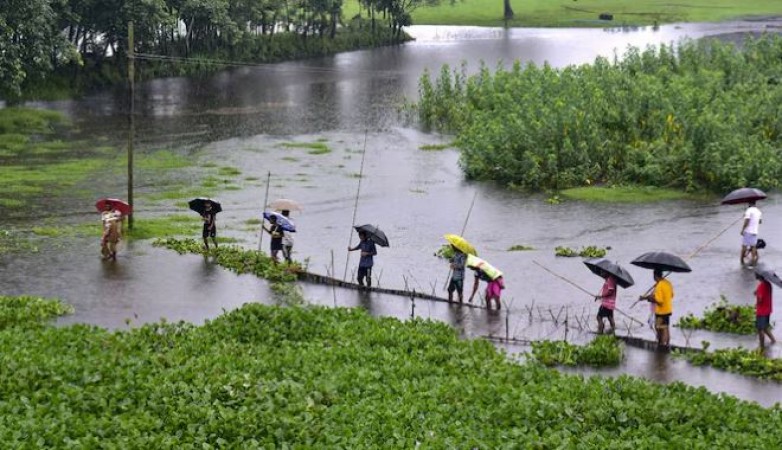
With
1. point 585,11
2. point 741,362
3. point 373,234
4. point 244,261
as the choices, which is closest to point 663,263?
point 741,362

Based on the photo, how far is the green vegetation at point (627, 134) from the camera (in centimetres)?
4066

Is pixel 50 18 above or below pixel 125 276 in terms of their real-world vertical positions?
above

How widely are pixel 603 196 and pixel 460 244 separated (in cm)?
1533

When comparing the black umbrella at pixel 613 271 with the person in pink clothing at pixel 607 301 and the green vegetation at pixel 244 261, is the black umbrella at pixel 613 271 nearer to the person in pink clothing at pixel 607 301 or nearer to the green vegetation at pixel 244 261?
the person in pink clothing at pixel 607 301

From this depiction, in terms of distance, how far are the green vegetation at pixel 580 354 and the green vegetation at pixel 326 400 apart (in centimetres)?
116

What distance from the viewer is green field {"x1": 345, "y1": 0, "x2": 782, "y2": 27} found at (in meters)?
111

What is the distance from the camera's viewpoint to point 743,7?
114m

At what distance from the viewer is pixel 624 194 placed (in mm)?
40594

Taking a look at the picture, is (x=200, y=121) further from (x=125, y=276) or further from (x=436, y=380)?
(x=436, y=380)

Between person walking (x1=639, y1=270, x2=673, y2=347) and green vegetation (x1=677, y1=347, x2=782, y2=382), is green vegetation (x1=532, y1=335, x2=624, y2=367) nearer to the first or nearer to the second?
person walking (x1=639, y1=270, x2=673, y2=347)

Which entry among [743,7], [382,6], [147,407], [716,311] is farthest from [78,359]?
[743,7]

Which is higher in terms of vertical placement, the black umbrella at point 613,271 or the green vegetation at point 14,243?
the black umbrella at point 613,271

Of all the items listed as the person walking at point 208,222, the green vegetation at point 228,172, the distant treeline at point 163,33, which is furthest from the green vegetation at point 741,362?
the distant treeline at point 163,33

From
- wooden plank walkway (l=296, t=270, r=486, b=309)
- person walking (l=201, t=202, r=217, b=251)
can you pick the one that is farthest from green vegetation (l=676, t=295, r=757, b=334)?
person walking (l=201, t=202, r=217, b=251)
